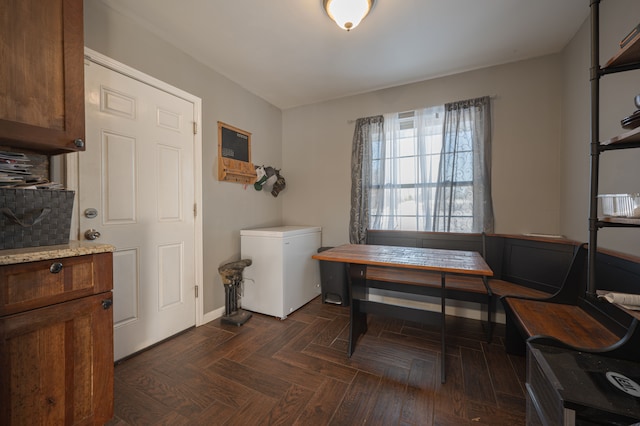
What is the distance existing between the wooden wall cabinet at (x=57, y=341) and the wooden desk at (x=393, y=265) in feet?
4.20

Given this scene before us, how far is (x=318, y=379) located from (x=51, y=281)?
5.27 ft

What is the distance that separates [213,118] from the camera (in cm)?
258

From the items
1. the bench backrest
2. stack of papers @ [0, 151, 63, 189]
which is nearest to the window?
the bench backrest

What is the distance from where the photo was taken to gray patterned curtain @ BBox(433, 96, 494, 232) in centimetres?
251


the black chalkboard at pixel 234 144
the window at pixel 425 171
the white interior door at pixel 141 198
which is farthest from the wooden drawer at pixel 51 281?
the window at pixel 425 171

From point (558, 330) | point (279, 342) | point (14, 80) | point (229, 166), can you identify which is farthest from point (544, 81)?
point (14, 80)

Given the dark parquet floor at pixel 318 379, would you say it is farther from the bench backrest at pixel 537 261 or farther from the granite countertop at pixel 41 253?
the granite countertop at pixel 41 253

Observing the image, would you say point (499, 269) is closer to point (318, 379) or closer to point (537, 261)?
point (537, 261)

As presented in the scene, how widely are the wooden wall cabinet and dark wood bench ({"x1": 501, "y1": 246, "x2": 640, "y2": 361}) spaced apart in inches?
83.6

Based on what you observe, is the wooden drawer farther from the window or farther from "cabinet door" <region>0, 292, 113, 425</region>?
the window

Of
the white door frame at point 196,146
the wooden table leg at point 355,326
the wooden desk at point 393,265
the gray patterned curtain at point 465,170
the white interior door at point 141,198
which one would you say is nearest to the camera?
the wooden desk at point 393,265

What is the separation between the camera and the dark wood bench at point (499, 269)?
6.64 ft

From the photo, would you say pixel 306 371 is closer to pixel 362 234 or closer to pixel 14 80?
pixel 362 234

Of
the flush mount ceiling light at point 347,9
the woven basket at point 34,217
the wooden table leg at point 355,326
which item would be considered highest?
the flush mount ceiling light at point 347,9
